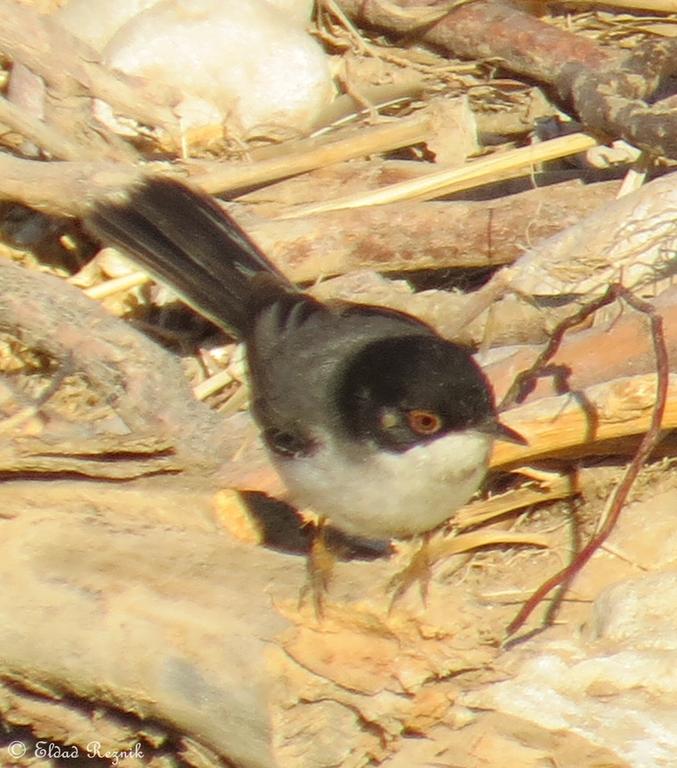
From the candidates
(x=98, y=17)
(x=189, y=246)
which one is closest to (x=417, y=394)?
(x=189, y=246)

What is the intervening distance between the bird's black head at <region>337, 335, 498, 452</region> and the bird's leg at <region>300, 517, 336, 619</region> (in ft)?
1.01

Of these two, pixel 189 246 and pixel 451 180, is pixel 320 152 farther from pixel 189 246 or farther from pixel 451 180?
pixel 189 246

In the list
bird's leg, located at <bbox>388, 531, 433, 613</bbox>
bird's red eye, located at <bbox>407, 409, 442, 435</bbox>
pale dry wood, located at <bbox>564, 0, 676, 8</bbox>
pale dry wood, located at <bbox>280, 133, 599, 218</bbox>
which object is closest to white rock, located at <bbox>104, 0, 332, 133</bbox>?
pale dry wood, located at <bbox>280, 133, 599, 218</bbox>

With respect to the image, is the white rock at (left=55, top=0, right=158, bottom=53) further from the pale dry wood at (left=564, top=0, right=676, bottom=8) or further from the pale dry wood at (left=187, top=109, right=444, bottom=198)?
the pale dry wood at (left=564, top=0, right=676, bottom=8)

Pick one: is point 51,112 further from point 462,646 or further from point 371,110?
point 462,646

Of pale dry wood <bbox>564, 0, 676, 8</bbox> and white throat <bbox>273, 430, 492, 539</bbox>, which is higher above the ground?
pale dry wood <bbox>564, 0, 676, 8</bbox>

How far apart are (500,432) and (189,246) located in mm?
1415

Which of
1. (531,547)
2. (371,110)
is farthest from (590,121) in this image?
(531,547)

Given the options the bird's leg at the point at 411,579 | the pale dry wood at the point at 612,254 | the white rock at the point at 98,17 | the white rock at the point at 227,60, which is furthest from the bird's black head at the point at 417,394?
the white rock at the point at 98,17

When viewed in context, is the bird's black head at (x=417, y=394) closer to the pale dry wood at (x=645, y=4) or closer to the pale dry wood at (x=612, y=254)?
the pale dry wood at (x=612, y=254)

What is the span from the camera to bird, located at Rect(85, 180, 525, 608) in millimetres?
3709

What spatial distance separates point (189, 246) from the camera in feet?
15.5

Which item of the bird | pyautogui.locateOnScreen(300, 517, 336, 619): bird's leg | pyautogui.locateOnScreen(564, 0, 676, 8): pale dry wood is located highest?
pyautogui.locateOnScreen(564, 0, 676, 8): pale dry wood

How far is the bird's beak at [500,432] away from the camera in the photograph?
145 inches
